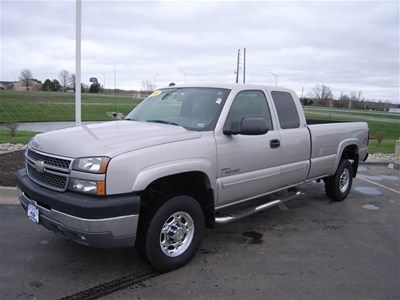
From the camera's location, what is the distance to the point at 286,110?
19.9ft

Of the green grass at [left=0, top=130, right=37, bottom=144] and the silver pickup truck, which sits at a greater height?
the silver pickup truck

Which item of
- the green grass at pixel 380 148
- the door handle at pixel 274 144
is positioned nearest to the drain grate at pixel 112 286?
the door handle at pixel 274 144

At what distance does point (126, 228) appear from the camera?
12.6 feet

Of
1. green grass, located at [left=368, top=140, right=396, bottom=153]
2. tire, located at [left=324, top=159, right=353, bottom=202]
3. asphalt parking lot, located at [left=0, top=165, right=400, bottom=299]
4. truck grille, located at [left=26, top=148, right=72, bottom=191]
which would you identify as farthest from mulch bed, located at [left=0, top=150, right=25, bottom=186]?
green grass, located at [left=368, top=140, right=396, bottom=153]

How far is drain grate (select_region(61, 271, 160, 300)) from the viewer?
3760mm

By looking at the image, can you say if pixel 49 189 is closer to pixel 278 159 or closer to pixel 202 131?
pixel 202 131

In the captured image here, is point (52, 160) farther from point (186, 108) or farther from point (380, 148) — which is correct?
point (380, 148)

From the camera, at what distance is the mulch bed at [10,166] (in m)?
7.33

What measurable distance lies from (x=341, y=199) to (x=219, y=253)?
3562 millimetres

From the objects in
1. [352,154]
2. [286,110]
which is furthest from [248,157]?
[352,154]

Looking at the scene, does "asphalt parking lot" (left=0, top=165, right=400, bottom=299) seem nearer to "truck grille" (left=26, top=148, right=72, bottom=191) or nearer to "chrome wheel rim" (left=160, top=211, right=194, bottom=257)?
"chrome wheel rim" (left=160, top=211, right=194, bottom=257)

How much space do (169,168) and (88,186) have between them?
2.52ft

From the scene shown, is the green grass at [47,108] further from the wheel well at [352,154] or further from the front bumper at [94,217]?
the front bumper at [94,217]

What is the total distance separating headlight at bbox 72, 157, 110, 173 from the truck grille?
0.34ft
